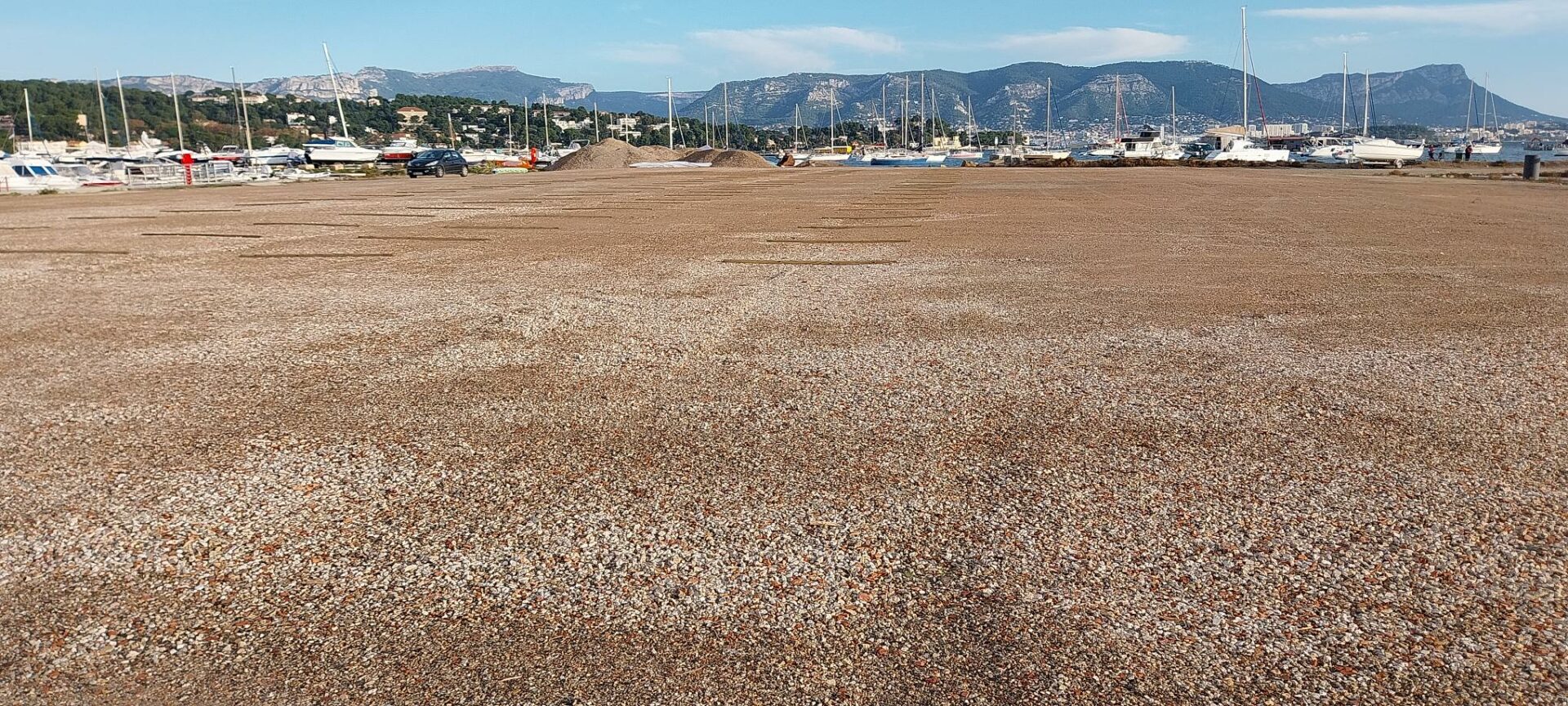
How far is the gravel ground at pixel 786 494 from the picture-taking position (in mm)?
2779

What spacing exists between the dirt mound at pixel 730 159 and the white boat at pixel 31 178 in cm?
3489

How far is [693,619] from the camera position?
9.89 ft

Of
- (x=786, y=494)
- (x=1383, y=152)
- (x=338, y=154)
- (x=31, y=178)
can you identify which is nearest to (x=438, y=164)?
(x=31, y=178)

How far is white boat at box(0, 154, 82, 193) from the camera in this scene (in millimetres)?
31406

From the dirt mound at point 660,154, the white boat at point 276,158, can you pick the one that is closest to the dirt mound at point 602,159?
the dirt mound at point 660,154

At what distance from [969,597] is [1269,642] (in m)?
0.81

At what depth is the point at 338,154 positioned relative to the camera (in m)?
62.6

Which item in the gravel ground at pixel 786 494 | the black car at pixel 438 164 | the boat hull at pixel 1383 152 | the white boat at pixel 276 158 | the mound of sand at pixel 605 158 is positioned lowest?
the gravel ground at pixel 786 494

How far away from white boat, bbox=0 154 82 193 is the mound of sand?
27.9 m

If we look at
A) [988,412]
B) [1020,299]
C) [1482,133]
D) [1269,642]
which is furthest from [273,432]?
[1482,133]

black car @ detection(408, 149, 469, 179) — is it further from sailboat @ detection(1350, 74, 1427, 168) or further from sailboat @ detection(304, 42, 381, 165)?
sailboat @ detection(1350, 74, 1427, 168)

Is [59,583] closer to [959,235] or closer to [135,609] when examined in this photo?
[135,609]

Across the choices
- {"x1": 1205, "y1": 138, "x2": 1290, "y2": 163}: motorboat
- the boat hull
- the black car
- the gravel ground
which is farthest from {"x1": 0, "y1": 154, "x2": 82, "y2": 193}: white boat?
the boat hull

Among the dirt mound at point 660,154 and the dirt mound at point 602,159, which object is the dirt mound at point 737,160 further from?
the dirt mound at point 602,159
